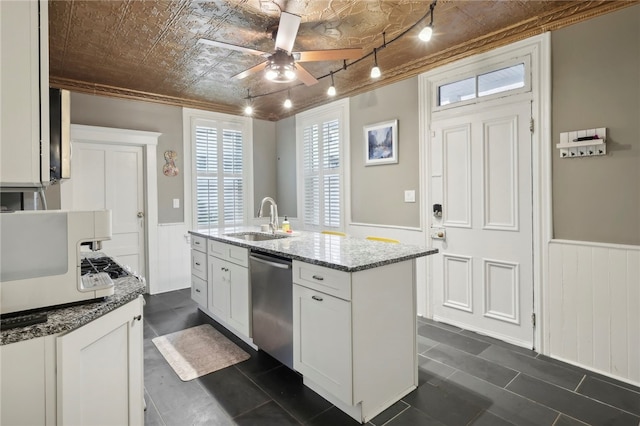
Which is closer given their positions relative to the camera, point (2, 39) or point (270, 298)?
point (2, 39)

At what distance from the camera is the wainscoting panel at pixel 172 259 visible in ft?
14.6

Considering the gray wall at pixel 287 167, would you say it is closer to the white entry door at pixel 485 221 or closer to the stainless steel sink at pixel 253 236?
the stainless steel sink at pixel 253 236

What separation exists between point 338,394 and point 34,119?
1.94 m

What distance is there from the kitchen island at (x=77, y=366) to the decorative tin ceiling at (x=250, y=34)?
2137 millimetres

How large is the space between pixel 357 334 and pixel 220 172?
12.7ft

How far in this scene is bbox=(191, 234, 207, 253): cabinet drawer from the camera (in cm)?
338

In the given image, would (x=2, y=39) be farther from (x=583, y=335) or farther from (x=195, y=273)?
(x=583, y=335)

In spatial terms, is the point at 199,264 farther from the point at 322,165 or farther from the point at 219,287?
the point at 322,165

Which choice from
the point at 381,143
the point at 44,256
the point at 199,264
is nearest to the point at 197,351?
the point at 199,264

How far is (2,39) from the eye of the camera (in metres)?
1.19

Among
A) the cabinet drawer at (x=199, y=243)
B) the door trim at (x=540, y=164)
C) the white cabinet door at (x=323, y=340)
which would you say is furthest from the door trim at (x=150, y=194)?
the door trim at (x=540, y=164)

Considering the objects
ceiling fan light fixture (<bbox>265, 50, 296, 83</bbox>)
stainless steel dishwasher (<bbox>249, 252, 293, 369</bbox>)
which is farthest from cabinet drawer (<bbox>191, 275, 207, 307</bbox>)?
ceiling fan light fixture (<bbox>265, 50, 296, 83</bbox>)

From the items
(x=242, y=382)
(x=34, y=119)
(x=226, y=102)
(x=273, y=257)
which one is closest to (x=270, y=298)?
(x=273, y=257)

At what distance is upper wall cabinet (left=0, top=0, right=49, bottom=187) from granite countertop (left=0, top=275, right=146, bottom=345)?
524mm
